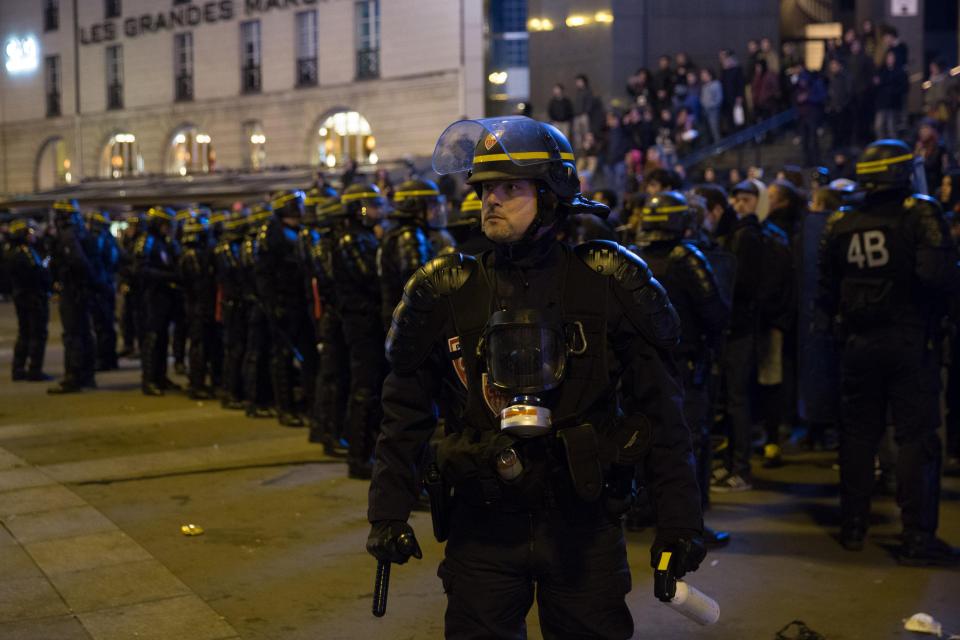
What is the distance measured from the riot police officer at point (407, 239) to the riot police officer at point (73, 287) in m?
6.13

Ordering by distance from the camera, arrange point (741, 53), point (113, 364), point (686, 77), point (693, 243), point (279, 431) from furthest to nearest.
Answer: point (741, 53) < point (686, 77) < point (113, 364) < point (279, 431) < point (693, 243)

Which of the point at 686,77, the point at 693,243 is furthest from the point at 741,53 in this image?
the point at 693,243

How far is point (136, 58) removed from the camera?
42.2 metres

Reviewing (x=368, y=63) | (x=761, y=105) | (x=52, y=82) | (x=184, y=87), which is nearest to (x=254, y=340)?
(x=761, y=105)

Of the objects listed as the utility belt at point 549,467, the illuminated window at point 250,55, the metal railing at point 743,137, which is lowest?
A: the utility belt at point 549,467

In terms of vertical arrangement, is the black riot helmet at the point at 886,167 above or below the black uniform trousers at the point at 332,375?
above

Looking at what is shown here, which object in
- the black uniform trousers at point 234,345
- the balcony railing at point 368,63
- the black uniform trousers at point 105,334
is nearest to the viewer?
the black uniform trousers at point 234,345

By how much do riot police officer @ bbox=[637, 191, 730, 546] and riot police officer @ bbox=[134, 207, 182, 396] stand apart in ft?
25.1

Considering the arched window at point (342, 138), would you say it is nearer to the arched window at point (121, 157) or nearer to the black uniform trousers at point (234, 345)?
the arched window at point (121, 157)

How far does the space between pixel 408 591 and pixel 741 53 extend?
22.1 m

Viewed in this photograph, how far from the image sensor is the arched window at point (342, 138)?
35.0 m

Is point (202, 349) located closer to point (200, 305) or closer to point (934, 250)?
point (200, 305)

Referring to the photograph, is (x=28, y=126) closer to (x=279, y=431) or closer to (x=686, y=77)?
(x=686, y=77)

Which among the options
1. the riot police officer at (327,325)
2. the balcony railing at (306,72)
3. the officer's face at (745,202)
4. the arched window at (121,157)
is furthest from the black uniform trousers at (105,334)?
the arched window at (121,157)
